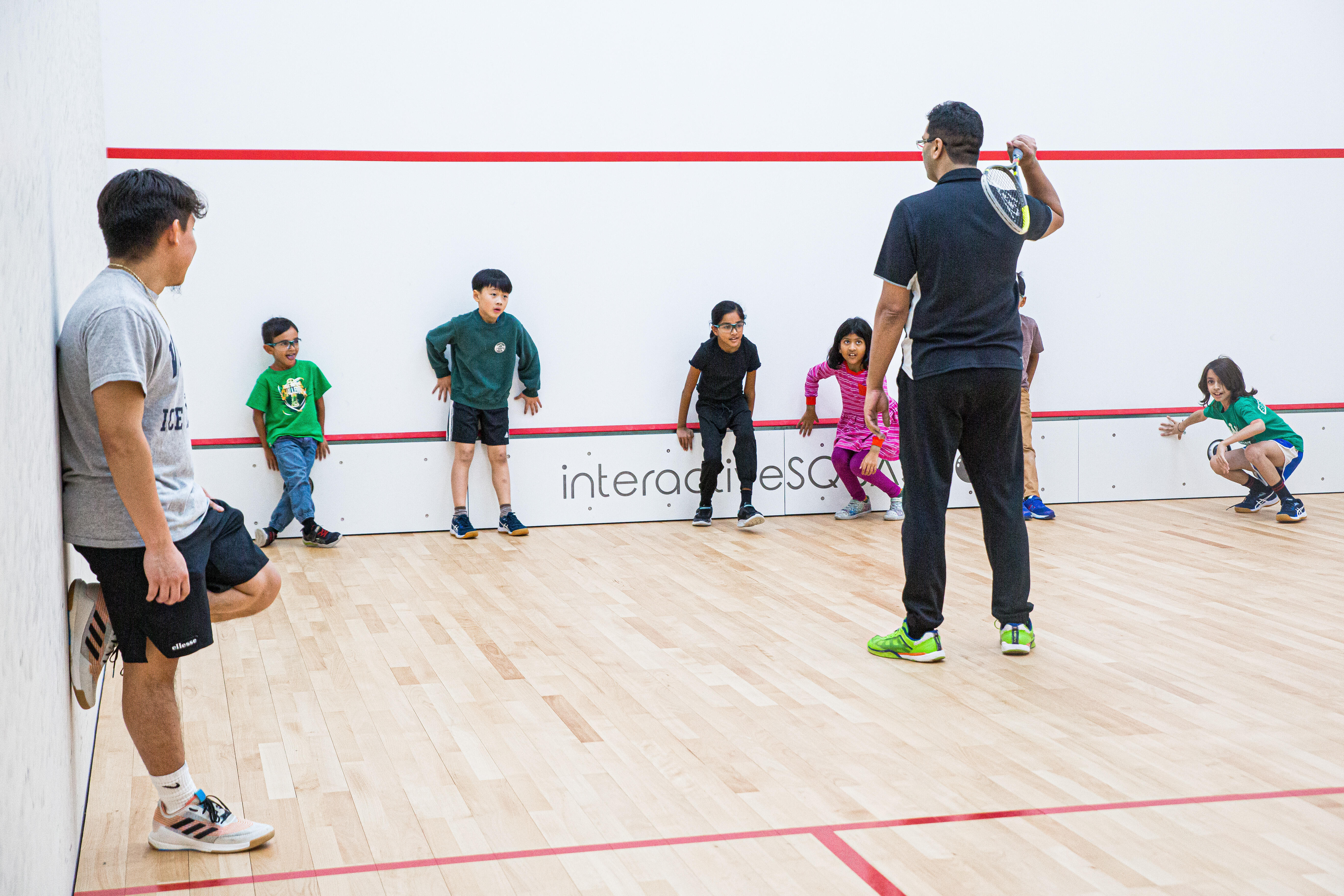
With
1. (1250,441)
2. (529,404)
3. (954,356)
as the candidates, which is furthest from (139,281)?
(1250,441)

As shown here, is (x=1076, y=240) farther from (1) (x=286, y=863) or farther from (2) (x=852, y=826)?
(1) (x=286, y=863)

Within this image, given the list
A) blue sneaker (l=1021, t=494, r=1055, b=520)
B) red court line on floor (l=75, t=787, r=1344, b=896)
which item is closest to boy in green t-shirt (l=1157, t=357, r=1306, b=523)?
blue sneaker (l=1021, t=494, r=1055, b=520)

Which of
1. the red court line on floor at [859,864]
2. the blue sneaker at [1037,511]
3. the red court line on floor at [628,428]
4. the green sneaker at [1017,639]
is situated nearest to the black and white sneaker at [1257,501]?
the red court line on floor at [628,428]

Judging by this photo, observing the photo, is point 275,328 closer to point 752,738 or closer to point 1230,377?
point 752,738

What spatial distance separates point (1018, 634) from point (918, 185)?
2874 millimetres

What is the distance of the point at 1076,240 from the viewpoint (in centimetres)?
554

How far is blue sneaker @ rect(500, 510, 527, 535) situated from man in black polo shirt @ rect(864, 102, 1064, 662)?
220 cm

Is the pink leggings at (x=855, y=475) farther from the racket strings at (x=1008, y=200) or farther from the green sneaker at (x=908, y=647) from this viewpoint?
the racket strings at (x=1008, y=200)

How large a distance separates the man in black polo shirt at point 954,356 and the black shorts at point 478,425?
222 centimetres

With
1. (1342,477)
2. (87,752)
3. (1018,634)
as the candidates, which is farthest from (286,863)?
(1342,477)

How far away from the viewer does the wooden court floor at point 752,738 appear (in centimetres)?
188

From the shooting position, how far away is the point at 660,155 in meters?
5.15

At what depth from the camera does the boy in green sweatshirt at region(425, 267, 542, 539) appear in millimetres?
4848

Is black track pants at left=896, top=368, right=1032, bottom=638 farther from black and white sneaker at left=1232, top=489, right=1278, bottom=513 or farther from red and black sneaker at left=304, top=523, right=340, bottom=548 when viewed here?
black and white sneaker at left=1232, top=489, right=1278, bottom=513
